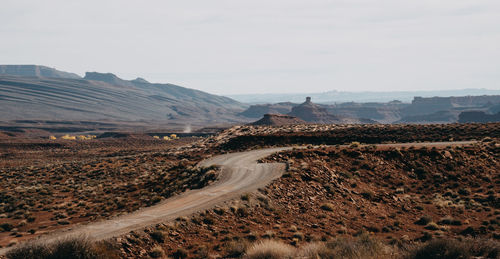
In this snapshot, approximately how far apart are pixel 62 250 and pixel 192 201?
387 inches

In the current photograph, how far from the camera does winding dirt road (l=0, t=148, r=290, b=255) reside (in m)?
18.2

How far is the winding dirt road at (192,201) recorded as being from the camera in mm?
18172

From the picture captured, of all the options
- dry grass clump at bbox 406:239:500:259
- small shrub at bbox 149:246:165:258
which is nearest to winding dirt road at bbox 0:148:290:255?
small shrub at bbox 149:246:165:258

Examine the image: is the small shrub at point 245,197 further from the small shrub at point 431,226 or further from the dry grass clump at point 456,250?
the small shrub at point 431,226

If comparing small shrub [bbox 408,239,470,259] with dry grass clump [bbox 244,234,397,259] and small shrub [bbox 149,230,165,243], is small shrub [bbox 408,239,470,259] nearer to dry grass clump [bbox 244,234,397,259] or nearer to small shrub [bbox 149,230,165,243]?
dry grass clump [bbox 244,234,397,259]

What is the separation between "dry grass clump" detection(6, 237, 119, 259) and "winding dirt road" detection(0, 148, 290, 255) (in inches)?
33.8

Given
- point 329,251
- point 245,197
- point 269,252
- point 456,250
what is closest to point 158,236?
point 269,252

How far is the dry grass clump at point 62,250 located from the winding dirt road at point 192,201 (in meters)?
0.86

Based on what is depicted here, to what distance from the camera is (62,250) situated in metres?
14.0

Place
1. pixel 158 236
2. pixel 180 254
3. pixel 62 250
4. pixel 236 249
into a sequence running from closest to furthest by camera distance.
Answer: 1. pixel 62 250
2. pixel 236 249
3. pixel 180 254
4. pixel 158 236

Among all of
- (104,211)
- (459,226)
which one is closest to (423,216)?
(459,226)

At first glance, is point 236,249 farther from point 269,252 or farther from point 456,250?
point 456,250

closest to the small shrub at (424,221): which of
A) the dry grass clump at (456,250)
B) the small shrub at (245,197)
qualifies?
the dry grass clump at (456,250)

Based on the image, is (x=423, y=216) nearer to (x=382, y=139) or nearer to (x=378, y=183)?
(x=378, y=183)
